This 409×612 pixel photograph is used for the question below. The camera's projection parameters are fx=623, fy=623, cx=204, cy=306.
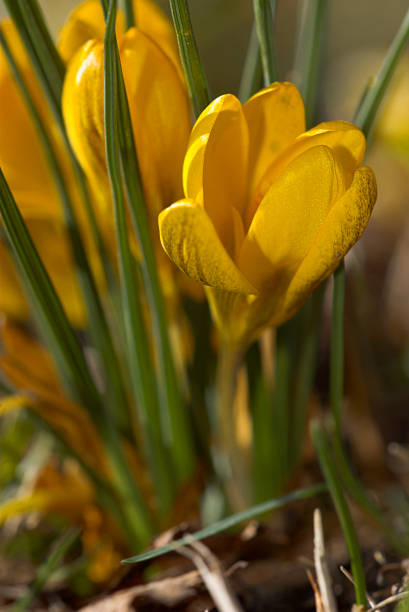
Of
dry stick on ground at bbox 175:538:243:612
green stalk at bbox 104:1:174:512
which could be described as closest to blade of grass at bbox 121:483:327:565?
dry stick on ground at bbox 175:538:243:612

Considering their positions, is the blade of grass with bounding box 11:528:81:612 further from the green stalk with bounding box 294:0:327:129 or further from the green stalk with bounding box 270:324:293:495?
the green stalk with bounding box 294:0:327:129

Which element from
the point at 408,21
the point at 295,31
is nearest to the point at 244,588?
Result: the point at 408,21

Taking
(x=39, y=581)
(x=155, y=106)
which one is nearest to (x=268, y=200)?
(x=155, y=106)

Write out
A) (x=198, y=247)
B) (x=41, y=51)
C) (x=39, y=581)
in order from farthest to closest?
(x=39, y=581)
(x=41, y=51)
(x=198, y=247)

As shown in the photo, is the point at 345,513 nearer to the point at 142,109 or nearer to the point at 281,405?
the point at 281,405

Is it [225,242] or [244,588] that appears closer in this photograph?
[225,242]

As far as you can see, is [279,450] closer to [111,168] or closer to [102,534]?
[102,534]
